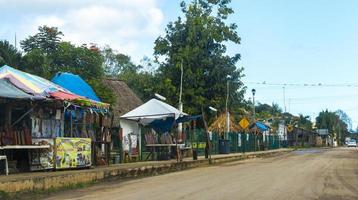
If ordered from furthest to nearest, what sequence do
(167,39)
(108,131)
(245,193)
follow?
(167,39), (108,131), (245,193)

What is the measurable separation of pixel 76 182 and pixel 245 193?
5.51 meters

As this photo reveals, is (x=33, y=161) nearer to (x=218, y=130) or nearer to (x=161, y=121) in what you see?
(x=161, y=121)

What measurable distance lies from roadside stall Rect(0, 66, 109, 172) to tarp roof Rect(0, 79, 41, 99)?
0.20 feet

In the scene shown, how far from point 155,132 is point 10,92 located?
13385 mm

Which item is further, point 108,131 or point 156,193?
point 108,131

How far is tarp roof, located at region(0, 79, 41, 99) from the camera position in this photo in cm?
1556

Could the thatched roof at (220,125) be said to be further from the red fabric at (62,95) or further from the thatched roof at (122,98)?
the red fabric at (62,95)

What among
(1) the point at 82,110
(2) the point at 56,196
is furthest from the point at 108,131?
(2) the point at 56,196

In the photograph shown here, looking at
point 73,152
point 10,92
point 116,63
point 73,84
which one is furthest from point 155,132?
point 116,63

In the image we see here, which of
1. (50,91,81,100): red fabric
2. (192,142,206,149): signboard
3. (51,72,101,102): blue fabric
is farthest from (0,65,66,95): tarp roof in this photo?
(192,142,206,149): signboard

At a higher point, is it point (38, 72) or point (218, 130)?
point (38, 72)

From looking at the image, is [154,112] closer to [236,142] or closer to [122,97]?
[122,97]

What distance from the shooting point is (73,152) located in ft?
59.1

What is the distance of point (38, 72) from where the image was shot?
31.5 m
